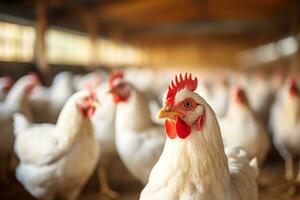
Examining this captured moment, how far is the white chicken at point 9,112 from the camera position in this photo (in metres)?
3.69

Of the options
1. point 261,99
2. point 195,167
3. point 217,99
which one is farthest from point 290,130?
point 195,167

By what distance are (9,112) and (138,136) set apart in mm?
1438

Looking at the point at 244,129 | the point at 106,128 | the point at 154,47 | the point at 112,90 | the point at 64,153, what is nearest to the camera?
the point at 64,153

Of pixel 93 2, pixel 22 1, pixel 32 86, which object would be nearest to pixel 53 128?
pixel 32 86

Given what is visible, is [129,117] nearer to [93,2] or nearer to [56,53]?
[56,53]

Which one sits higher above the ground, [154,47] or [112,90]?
[154,47]

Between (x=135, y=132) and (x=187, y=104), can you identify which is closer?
(x=187, y=104)

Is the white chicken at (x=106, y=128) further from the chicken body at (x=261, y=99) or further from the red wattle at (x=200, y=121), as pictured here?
the chicken body at (x=261, y=99)

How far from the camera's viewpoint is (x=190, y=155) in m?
1.85

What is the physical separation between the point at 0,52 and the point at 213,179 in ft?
17.6

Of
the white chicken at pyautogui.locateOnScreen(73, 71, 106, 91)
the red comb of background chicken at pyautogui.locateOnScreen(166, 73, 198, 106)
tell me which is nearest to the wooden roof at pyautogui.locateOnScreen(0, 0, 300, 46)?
the white chicken at pyautogui.locateOnScreen(73, 71, 106, 91)

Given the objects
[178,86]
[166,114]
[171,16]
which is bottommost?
[166,114]

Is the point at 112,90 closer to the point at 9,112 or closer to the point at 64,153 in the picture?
the point at 64,153

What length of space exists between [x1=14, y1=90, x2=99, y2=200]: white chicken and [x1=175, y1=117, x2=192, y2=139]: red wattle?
44.8 inches
